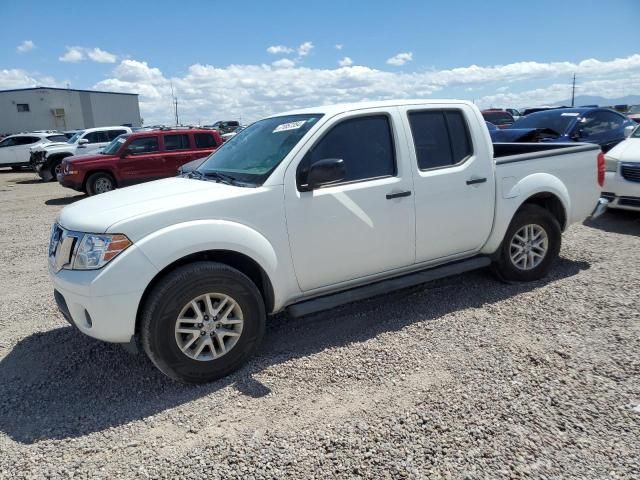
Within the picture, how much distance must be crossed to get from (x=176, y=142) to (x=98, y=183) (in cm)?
235

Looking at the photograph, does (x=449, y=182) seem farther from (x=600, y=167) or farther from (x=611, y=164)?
(x=611, y=164)

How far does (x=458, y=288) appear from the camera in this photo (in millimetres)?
4949

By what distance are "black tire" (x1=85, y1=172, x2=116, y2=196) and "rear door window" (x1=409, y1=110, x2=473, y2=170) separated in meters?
10.8

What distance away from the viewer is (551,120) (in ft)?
32.8

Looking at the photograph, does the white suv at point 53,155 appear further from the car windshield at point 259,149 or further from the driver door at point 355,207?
the driver door at point 355,207

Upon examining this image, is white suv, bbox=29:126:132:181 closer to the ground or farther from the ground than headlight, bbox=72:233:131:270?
farther from the ground

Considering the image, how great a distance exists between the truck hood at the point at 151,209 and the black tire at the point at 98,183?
1007 cm

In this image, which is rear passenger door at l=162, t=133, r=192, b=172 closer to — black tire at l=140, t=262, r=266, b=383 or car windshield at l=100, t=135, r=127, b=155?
car windshield at l=100, t=135, r=127, b=155

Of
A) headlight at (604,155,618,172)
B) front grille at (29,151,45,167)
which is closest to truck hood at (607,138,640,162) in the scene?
headlight at (604,155,618,172)

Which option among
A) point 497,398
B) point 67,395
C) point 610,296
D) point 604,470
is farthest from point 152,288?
point 610,296

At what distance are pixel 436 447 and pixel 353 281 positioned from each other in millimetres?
1551

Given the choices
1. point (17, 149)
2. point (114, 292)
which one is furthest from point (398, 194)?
point (17, 149)

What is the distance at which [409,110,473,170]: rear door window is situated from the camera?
4.16 meters

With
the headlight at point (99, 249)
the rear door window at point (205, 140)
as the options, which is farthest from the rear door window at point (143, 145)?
the headlight at point (99, 249)
